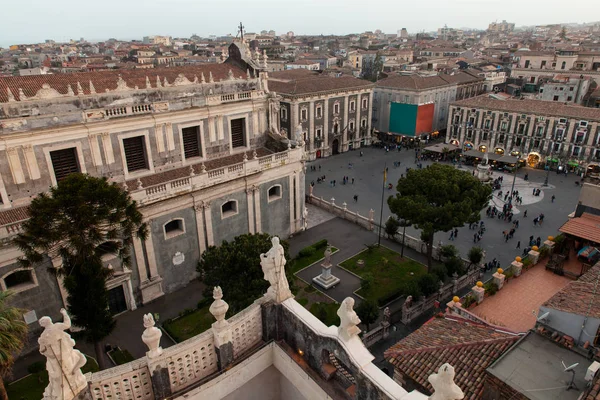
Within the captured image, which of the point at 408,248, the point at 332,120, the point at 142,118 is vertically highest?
the point at 142,118

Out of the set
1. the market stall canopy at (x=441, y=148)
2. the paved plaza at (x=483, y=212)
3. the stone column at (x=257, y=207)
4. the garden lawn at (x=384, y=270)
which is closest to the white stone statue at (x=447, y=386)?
the garden lawn at (x=384, y=270)

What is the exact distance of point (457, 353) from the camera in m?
15.2

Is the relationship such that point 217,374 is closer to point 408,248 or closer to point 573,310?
point 573,310

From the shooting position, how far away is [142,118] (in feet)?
94.6

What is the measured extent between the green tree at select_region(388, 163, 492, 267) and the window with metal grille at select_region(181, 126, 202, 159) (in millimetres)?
16116

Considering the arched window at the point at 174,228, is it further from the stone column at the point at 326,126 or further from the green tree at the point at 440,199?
the stone column at the point at 326,126

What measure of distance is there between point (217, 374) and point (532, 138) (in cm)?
6464

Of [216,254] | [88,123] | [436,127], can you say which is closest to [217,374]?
[216,254]

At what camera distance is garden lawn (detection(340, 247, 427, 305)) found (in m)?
30.5

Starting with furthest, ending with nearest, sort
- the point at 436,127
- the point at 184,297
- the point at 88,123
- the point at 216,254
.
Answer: the point at 436,127 < the point at 184,297 < the point at 88,123 < the point at 216,254

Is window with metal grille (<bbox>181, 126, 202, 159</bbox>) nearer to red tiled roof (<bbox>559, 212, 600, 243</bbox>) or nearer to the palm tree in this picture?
the palm tree

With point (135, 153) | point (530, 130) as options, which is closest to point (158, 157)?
point (135, 153)

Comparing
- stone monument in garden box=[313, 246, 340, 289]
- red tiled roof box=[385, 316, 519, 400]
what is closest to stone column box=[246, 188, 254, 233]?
stone monument in garden box=[313, 246, 340, 289]

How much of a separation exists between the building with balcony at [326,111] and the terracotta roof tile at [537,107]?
16.3 meters
